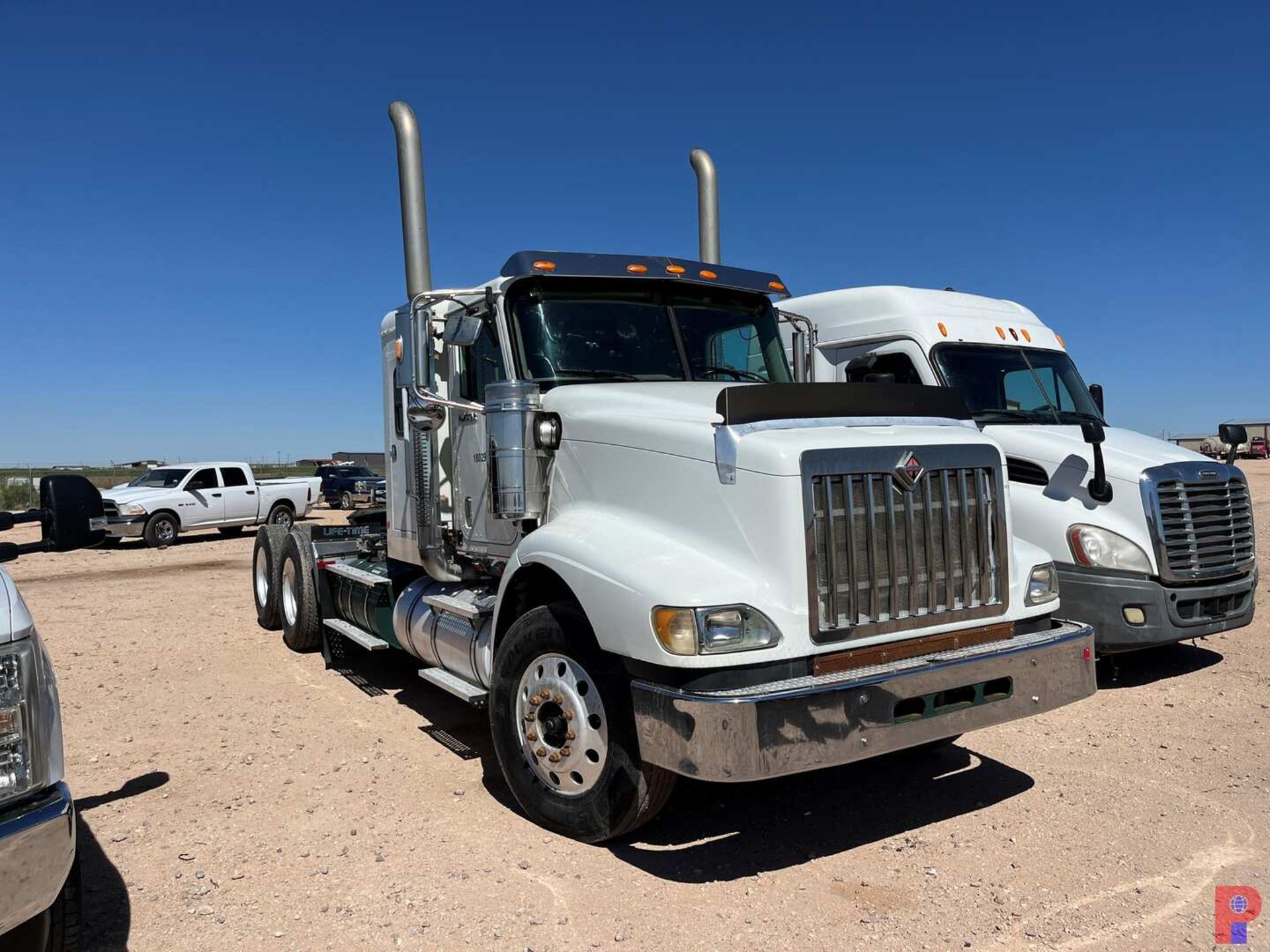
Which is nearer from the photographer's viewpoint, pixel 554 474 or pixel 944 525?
pixel 944 525

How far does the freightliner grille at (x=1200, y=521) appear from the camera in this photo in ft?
21.3

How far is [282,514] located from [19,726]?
21496mm

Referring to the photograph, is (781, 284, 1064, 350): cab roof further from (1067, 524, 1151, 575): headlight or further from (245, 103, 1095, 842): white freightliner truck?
(245, 103, 1095, 842): white freightliner truck

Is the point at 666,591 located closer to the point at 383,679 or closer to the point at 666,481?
the point at 666,481

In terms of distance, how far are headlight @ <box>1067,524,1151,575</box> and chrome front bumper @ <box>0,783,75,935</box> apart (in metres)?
6.20

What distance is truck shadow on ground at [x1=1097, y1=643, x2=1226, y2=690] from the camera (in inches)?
275

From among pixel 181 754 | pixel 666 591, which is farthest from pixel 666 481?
pixel 181 754

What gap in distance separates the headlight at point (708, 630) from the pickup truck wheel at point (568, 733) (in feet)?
→ 1.35

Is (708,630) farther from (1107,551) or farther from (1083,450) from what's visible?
(1083,450)

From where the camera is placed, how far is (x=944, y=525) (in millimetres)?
4027

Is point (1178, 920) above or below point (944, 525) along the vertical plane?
below

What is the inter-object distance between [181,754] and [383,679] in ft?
6.88

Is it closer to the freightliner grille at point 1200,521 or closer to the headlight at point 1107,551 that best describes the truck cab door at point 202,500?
the headlight at point 1107,551

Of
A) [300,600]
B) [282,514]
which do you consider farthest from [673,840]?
[282,514]
